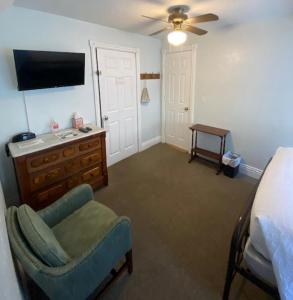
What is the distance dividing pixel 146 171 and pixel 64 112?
5.31 feet

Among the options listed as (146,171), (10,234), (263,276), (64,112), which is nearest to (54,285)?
(10,234)

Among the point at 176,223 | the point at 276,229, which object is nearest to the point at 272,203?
the point at 276,229

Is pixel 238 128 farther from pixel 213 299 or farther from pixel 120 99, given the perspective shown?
pixel 213 299

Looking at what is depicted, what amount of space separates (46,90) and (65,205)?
1.62m

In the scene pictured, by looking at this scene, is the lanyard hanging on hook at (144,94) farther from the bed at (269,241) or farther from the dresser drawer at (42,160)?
the bed at (269,241)

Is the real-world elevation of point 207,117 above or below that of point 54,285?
above

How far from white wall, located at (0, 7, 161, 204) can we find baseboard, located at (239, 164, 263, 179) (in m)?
2.64

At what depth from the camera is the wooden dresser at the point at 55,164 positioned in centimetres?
215

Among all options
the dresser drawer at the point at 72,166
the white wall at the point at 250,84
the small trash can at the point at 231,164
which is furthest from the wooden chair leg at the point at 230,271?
the white wall at the point at 250,84

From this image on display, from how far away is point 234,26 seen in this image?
3057 millimetres

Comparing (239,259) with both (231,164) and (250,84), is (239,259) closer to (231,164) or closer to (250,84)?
(231,164)

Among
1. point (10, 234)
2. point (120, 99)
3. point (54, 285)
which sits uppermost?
point (120, 99)

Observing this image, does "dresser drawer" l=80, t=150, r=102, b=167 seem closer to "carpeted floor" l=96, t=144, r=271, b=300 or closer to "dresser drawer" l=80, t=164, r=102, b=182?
"dresser drawer" l=80, t=164, r=102, b=182

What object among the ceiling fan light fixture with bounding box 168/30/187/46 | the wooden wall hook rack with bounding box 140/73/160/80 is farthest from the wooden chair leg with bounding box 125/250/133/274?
the wooden wall hook rack with bounding box 140/73/160/80
